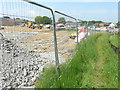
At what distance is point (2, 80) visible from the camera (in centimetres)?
339

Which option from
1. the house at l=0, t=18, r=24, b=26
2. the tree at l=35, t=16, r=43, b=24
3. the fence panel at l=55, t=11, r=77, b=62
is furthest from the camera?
the fence panel at l=55, t=11, r=77, b=62

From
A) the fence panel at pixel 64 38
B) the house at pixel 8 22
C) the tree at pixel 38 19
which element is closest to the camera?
the house at pixel 8 22

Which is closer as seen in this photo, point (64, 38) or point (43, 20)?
point (43, 20)

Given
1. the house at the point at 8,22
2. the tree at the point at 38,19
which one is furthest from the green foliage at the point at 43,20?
the house at the point at 8,22

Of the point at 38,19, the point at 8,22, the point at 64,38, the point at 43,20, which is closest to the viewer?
the point at 8,22

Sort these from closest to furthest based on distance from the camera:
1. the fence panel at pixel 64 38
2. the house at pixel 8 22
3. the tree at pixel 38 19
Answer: the house at pixel 8 22
the tree at pixel 38 19
the fence panel at pixel 64 38

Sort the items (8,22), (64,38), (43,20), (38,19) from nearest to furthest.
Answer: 1. (8,22)
2. (38,19)
3. (43,20)
4. (64,38)

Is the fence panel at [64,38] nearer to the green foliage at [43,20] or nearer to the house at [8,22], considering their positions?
the green foliage at [43,20]

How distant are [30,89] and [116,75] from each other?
3.18m

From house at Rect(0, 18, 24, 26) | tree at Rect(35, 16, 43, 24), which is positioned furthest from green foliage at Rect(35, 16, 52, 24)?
house at Rect(0, 18, 24, 26)

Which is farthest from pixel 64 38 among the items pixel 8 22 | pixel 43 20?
pixel 8 22

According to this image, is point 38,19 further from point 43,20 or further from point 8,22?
point 8,22

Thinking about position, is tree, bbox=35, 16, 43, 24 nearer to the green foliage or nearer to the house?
the green foliage

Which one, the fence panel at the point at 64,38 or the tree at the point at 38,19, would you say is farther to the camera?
the fence panel at the point at 64,38
